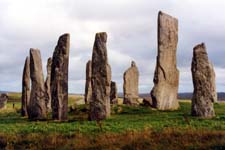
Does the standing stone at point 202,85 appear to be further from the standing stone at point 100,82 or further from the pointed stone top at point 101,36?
the pointed stone top at point 101,36

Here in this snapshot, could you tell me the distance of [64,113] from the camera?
1305 inches

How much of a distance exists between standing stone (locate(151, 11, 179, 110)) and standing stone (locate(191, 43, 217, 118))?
6.55 meters

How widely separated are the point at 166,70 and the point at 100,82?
8569mm

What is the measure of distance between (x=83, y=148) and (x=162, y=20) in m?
19.9

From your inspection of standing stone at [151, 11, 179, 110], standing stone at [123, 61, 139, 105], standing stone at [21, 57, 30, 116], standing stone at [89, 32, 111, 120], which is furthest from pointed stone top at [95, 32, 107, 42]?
standing stone at [123, 61, 139, 105]

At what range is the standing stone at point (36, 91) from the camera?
35.9 metres

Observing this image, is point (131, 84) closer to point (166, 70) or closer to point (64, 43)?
point (166, 70)

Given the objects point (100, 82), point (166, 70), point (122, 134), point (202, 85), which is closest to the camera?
point (122, 134)

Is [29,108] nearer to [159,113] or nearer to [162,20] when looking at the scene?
[159,113]

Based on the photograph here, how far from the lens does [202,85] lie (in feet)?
106

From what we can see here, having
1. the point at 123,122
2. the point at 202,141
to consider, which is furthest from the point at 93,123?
the point at 202,141

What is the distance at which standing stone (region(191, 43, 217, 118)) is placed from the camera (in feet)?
106

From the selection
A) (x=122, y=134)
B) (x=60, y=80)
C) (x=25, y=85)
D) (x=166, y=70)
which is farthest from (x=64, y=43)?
(x=122, y=134)

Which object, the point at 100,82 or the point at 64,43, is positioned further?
the point at 64,43
